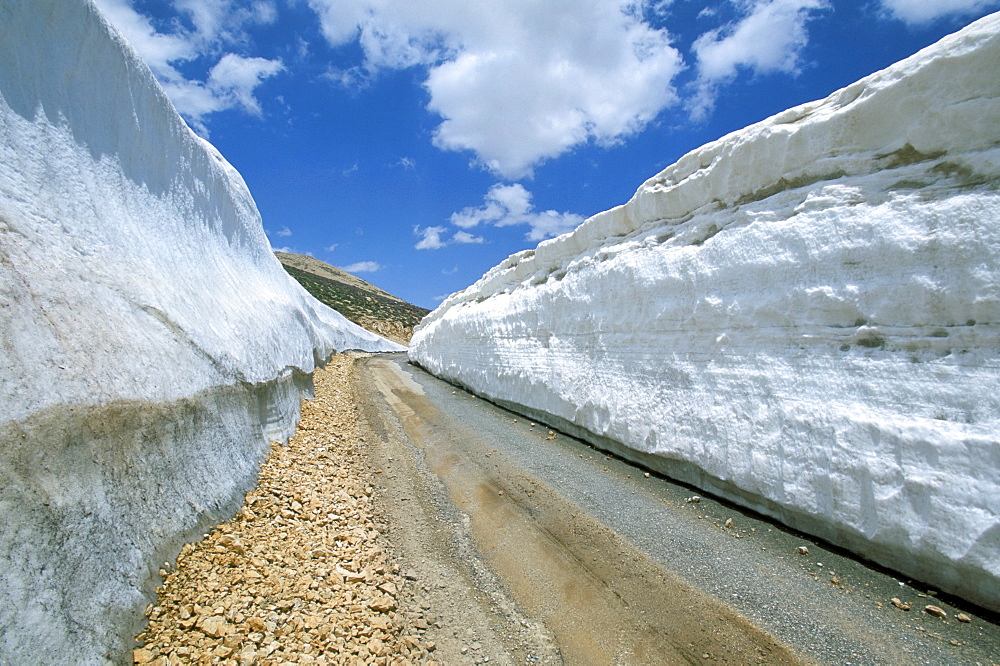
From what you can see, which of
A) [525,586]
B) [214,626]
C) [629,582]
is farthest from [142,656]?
[629,582]

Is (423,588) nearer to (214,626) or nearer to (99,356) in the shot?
(214,626)

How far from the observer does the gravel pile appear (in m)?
2.90

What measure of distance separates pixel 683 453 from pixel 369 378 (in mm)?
13123

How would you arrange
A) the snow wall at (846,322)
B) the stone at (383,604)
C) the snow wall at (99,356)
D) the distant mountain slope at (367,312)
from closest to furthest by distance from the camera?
the snow wall at (99,356), the snow wall at (846,322), the stone at (383,604), the distant mountain slope at (367,312)

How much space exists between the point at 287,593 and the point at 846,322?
19.3 feet

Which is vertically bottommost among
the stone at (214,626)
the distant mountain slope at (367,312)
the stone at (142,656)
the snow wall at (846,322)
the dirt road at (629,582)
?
the dirt road at (629,582)

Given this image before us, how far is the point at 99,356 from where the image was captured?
138 inches

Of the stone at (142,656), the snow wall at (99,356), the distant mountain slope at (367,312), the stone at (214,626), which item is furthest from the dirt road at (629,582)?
the distant mountain slope at (367,312)

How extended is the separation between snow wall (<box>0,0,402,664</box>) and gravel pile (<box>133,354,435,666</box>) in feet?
→ 0.67

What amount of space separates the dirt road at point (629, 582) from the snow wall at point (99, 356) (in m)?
2.20

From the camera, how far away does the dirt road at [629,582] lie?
299cm

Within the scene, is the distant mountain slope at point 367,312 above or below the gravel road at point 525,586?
above

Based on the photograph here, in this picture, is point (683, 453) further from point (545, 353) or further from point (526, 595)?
point (545, 353)

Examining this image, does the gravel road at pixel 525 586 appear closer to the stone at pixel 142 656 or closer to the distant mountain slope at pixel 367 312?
the stone at pixel 142 656
